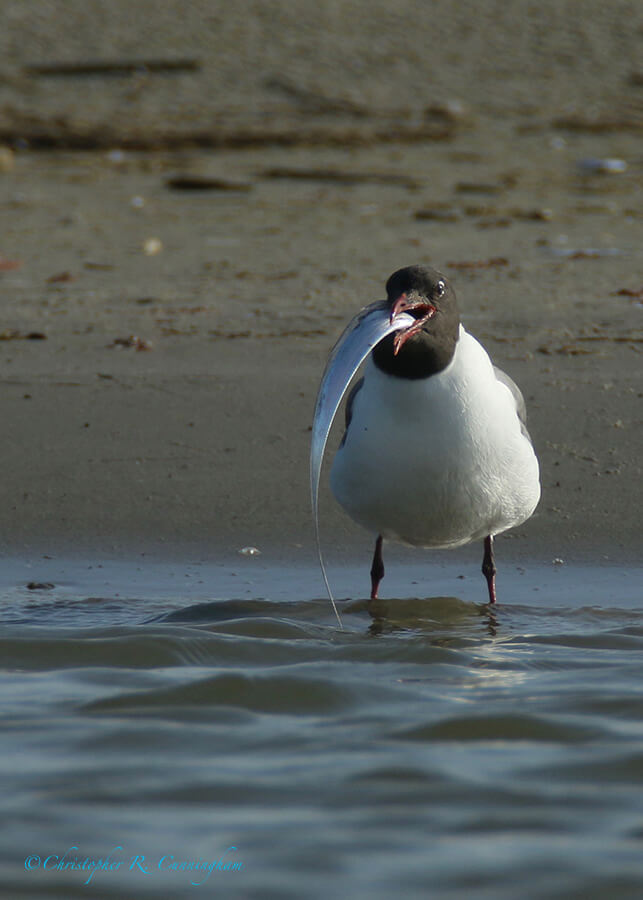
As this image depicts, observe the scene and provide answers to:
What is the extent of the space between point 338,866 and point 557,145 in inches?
459

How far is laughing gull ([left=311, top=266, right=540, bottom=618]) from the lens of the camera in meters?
4.61

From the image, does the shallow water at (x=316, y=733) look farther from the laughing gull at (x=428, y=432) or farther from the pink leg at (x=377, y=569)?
the laughing gull at (x=428, y=432)

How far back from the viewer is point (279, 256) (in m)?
9.80

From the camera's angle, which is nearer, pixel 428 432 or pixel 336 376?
pixel 336 376

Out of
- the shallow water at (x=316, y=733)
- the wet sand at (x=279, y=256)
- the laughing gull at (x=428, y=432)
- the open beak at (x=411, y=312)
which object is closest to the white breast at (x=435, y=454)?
the laughing gull at (x=428, y=432)

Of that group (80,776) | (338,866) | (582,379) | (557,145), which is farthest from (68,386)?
(557,145)

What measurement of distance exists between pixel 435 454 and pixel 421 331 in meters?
0.39

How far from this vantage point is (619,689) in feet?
14.0

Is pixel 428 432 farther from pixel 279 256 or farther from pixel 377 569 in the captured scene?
pixel 279 256

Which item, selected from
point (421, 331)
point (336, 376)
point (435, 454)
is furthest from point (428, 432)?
point (336, 376)

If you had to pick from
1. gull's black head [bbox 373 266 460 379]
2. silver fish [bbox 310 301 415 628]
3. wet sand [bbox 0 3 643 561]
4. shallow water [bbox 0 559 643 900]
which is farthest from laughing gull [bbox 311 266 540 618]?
wet sand [bbox 0 3 643 561]

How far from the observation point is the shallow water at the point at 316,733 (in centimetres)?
330

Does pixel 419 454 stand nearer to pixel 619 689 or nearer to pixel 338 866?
pixel 619 689

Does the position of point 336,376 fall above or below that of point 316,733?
above
